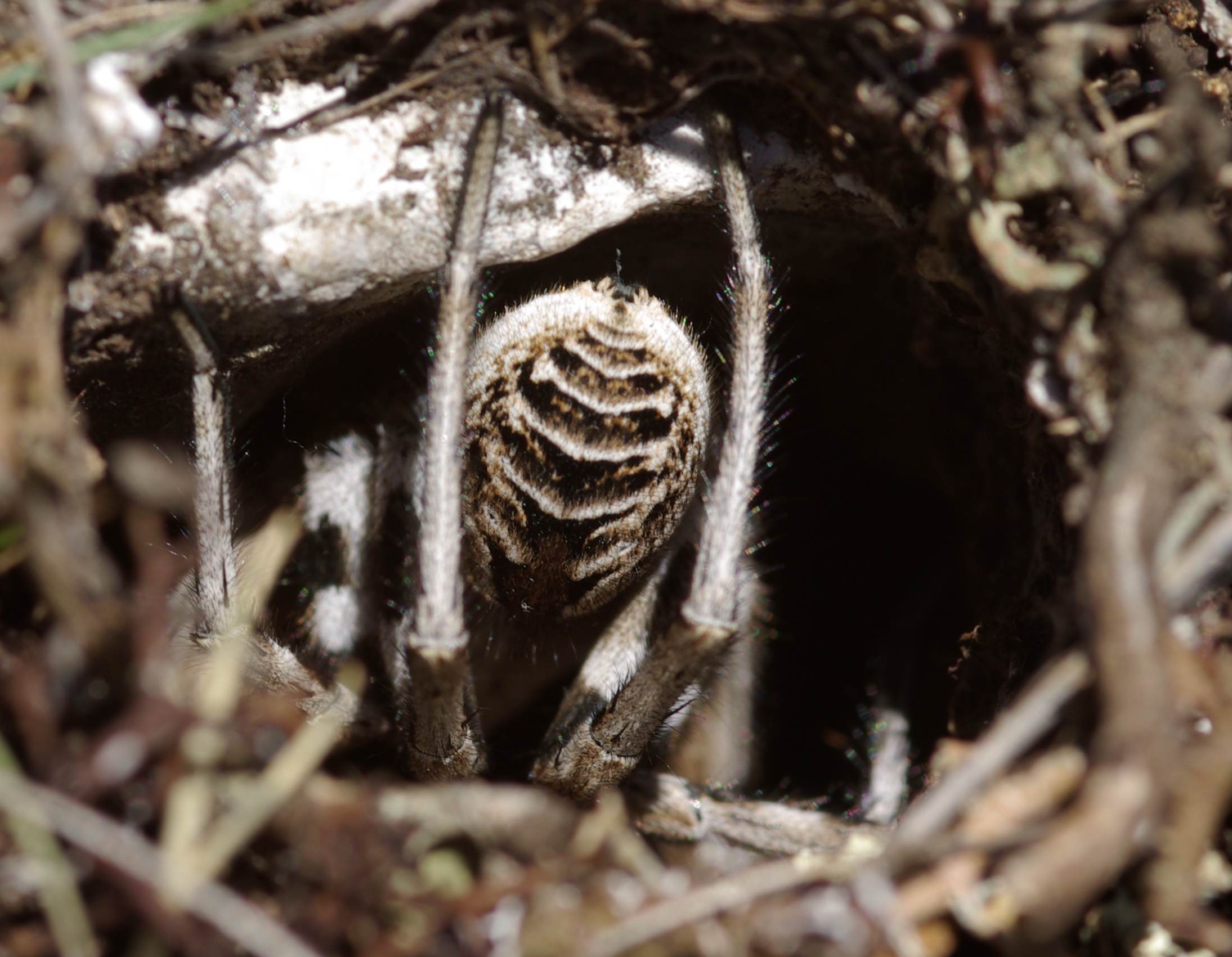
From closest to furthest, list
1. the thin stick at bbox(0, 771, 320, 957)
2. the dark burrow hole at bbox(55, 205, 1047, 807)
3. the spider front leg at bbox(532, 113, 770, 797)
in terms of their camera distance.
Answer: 1. the thin stick at bbox(0, 771, 320, 957)
2. the spider front leg at bbox(532, 113, 770, 797)
3. the dark burrow hole at bbox(55, 205, 1047, 807)

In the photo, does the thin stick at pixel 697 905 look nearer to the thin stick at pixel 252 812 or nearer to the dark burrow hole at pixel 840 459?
the thin stick at pixel 252 812

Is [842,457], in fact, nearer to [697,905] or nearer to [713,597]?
[713,597]

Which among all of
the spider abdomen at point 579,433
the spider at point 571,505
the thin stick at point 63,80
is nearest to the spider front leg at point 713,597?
the spider at point 571,505

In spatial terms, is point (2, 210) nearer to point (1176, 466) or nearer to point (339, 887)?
point (339, 887)

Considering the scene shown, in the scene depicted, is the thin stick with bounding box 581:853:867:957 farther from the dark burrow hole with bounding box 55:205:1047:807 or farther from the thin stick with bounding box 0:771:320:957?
the dark burrow hole with bounding box 55:205:1047:807

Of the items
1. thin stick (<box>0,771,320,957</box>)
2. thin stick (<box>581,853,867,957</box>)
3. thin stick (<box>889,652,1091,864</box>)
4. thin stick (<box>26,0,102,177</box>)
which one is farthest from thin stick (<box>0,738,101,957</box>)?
thin stick (<box>889,652,1091,864</box>)

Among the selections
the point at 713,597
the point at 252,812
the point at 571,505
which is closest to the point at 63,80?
the point at 252,812

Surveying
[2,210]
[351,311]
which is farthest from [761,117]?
[2,210]

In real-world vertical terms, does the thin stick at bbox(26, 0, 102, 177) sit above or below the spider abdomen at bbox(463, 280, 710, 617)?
above
